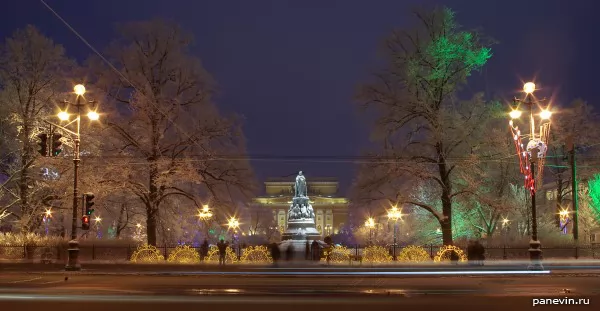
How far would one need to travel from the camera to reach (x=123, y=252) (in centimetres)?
4053

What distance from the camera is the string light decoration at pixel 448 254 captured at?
36.0 metres

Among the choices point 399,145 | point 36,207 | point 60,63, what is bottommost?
point 36,207

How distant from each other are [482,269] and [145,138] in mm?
22729

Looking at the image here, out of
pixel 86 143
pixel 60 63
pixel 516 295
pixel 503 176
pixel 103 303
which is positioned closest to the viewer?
pixel 103 303

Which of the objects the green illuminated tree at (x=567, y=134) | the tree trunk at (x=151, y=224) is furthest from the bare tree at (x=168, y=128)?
the green illuminated tree at (x=567, y=134)

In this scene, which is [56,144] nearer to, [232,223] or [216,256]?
[216,256]

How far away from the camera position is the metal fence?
37.7 meters

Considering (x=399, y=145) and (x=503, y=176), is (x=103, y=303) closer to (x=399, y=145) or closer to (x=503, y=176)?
Result: (x=399, y=145)

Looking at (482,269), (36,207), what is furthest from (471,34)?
(36,207)

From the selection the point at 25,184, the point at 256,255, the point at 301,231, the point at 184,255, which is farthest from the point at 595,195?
the point at 25,184

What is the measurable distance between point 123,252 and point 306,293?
2535 cm

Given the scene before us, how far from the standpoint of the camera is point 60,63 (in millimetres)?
44844

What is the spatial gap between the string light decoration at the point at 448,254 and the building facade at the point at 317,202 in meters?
98.1

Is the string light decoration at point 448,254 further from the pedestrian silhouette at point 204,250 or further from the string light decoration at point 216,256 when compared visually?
the pedestrian silhouette at point 204,250
